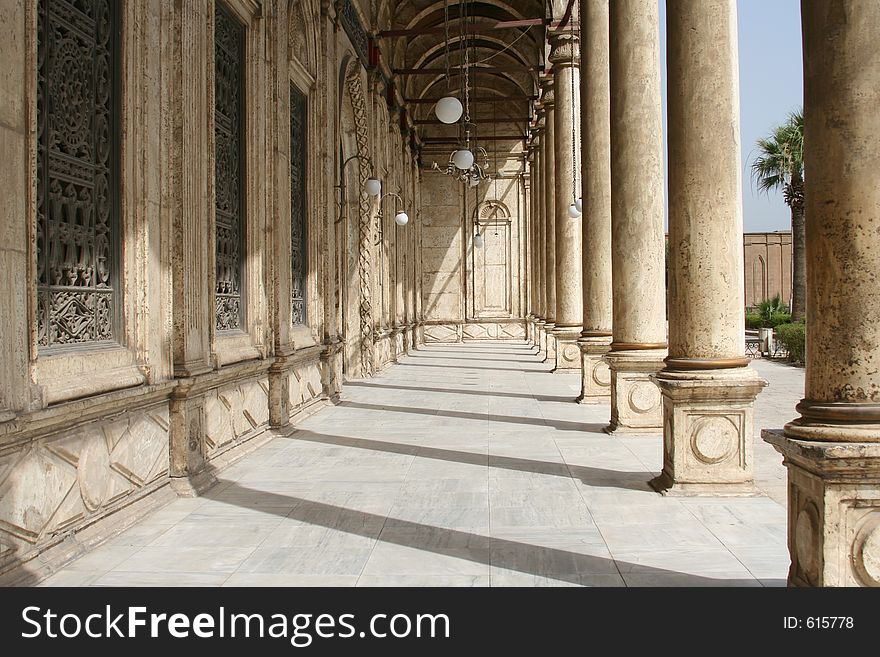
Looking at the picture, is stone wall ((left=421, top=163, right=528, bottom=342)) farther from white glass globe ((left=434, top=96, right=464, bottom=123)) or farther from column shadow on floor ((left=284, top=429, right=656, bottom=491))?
column shadow on floor ((left=284, top=429, right=656, bottom=491))

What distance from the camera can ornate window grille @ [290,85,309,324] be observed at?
35.8ft

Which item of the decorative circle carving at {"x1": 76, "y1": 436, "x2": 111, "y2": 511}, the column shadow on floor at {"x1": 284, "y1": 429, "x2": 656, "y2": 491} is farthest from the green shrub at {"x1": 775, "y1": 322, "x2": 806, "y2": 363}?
the decorative circle carving at {"x1": 76, "y1": 436, "x2": 111, "y2": 511}

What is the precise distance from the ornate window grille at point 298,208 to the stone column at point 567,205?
678cm

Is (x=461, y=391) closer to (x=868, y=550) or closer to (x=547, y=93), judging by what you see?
(x=547, y=93)

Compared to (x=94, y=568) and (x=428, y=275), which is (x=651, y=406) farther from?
(x=428, y=275)

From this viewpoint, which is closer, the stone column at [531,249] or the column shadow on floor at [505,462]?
the column shadow on floor at [505,462]

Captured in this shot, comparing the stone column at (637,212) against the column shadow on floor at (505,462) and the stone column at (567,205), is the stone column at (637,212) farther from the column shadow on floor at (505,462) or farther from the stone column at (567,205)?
the stone column at (567,205)

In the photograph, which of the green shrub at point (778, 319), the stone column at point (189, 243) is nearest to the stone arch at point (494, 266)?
the green shrub at point (778, 319)

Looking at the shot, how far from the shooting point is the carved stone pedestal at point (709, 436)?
6.21m

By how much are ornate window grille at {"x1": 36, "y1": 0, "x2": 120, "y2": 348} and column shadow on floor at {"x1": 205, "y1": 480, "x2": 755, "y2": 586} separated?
192cm

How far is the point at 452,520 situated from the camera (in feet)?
18.6

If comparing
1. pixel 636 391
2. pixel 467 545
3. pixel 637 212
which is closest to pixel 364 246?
pixel 637 212

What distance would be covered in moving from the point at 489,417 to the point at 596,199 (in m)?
3.72

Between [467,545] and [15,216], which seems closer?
[15,216]
